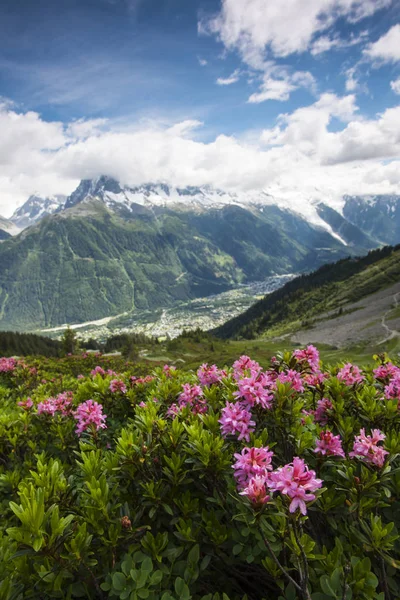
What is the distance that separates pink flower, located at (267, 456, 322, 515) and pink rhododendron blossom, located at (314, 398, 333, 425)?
2997 millimetres

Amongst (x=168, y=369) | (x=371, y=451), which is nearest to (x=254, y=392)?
(x=371, y=451)

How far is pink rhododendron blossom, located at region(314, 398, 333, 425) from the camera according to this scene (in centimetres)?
595

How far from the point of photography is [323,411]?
19.6 feet

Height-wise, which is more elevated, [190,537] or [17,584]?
[17,584]

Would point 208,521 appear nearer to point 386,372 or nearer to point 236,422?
point 236,422

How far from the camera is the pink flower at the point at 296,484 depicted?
3.06m

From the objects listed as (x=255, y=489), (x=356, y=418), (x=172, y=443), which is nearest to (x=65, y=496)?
(x=172, y=443)

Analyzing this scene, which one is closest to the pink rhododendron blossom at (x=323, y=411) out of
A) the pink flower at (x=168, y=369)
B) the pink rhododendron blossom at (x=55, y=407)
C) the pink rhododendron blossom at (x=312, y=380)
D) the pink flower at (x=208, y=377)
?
the pink rhododendron blossom at (x=312, y=380)

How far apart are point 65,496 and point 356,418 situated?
4964 millimetres

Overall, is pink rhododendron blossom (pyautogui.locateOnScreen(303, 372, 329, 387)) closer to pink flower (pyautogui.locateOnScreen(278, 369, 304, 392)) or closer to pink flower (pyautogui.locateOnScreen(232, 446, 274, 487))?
pink flower (pyautogui.locateOnScreen(278, 369, 304, 392))

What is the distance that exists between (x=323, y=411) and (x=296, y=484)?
3.19 metres

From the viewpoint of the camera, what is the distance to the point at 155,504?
4328mm

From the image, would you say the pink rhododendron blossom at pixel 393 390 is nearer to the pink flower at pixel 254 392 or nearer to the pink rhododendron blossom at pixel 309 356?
the pink rhododendron blossom at pixel 309 356

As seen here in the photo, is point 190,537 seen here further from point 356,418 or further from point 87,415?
point 356,418
